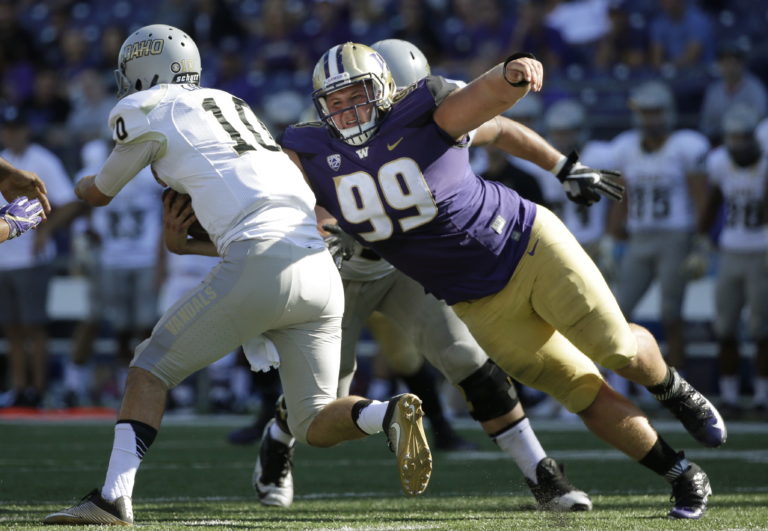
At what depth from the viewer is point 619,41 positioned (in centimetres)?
1040

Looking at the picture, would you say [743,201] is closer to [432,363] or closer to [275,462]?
[432,363]

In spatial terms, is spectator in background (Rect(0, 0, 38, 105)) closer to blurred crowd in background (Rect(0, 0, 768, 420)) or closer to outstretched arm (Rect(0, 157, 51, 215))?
blurred crowd in background (Rect(0, 0, 768, 420))

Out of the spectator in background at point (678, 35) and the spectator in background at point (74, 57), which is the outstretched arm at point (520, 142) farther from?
the spectator in background at point (74, 57)

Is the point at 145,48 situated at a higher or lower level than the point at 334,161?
higher

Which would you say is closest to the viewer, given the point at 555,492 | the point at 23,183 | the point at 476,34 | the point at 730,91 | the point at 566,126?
the point at 555,492

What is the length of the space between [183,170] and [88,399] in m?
7.38

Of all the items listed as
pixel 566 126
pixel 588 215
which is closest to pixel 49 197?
pixel 566 126

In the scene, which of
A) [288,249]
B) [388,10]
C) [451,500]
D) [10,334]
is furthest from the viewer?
[388,10]

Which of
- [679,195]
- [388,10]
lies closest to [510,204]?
[679,195]

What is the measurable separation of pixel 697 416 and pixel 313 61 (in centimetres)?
825

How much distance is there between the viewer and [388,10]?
40.1ft

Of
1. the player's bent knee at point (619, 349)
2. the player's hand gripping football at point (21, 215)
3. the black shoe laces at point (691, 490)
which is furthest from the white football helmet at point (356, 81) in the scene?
the black shoe laces at point (691, 490)

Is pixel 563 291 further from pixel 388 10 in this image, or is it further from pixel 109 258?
pixel 388 10

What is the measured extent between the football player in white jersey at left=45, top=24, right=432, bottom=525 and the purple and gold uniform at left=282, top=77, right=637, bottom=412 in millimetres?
234
